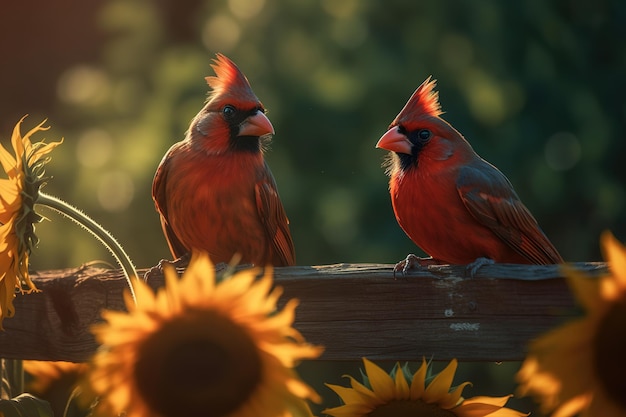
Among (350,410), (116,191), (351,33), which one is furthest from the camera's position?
(351,33)

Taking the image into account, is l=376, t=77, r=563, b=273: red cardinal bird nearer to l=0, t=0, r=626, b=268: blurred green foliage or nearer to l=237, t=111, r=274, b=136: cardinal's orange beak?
l=237, t=111, r=274, b=136: cardinal's orange beak

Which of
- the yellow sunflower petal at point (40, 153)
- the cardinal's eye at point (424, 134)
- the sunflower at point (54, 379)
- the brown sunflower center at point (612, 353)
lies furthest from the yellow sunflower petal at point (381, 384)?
the cardinal's eye at point (424, 134)

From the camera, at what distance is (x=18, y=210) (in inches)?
44.7

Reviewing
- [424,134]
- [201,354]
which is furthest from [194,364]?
[424,134]

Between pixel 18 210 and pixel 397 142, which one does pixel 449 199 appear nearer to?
pixel 397 142

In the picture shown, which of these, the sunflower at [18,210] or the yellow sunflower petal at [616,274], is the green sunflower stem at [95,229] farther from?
the yellow sunflower petal at [616,274]

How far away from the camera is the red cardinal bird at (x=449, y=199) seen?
1966 mm

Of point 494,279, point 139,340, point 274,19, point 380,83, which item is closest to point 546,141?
point 380,83

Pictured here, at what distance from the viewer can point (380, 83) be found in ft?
13.1

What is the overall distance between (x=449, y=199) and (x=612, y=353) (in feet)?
4.10

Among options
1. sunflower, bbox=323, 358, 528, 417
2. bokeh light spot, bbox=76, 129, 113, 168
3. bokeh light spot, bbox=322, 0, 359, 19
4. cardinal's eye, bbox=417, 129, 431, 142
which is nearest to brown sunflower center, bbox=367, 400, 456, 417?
sunflower, bbox=323, 358, 528, 417

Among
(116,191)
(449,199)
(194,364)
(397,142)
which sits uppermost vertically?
(397,142)

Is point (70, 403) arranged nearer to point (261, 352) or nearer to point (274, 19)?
point (261, 352)

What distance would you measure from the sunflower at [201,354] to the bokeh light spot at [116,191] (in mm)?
2997
